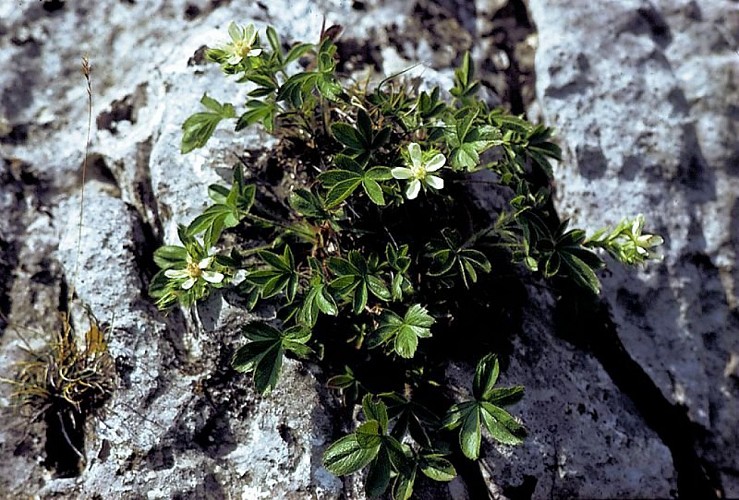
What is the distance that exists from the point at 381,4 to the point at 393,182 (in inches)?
57.3

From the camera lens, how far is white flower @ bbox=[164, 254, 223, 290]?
2617 mm

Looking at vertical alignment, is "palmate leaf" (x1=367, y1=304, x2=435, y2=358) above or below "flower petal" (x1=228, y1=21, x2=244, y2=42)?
below

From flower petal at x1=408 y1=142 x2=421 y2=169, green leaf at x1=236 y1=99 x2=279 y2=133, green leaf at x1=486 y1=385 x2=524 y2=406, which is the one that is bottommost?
green leaf at x1=486 y1=385 x2=524 y2=406

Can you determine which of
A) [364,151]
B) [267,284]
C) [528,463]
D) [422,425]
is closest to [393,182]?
[364,151]

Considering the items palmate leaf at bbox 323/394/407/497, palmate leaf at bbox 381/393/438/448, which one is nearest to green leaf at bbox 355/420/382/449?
palmate leaf at bbox 323/394/407/497

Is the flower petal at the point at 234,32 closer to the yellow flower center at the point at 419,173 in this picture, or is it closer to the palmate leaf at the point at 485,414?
the yellow flower center at the point at 419,173

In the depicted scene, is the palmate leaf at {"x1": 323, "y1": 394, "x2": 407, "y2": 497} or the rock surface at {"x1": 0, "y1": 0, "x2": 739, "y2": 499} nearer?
the palmate leaf at {"x1": 323, "y1": 394, "x2": 407, "y2": 497}

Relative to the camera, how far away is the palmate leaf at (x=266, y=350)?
98.9 inches

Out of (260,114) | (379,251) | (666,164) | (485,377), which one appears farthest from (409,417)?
(666,164)

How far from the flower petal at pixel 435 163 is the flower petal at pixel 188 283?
907mm

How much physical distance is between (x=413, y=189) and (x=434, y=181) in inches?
3.0

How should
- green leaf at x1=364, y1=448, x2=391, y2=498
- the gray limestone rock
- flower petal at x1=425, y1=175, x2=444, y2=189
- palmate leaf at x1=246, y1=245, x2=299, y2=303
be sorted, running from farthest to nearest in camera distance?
the gray limestone rock
palmate leaf at x1=246, y1=245, x2=299, y2=303
flower petal at x1=425, y1=175, x2=444, y2=189
green leaf at x1=364, y1=448, x2=391, y2=498

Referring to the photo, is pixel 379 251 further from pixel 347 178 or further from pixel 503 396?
pixel 503 396

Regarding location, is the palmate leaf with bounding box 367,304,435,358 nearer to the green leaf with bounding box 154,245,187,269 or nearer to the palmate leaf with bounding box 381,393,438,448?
the palmate leaf with bounding box 381,393,438,448
